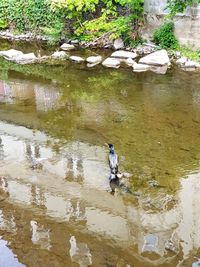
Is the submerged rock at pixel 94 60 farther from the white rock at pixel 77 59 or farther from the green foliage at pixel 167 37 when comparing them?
the green foliage at pixel 167 37

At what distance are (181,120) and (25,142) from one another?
432cm

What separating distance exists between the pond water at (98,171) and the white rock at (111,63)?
1.38m

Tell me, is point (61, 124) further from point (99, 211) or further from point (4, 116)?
point (99, 211)

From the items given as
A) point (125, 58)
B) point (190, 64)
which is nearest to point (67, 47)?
point (125, 58)

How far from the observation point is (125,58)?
17391 mm

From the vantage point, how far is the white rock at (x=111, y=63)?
16.8 metres

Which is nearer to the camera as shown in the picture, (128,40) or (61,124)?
(61,124)

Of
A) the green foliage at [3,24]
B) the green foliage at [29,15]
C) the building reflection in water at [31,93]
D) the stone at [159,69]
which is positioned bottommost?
the building reflection in water at [31,93]

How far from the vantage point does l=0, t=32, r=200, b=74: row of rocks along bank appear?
1627cm

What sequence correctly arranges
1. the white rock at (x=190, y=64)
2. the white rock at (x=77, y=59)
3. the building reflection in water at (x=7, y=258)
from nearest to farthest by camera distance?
the building reflection in water at (x=7, y=258) → the white rock at (x=190, y=64) → the white rock at (x=77, y=59)

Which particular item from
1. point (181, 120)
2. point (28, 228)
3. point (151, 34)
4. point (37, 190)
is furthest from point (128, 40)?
point (28, 228)

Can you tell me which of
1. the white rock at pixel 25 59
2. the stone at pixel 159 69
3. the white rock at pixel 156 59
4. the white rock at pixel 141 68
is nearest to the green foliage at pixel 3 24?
the white rock at pixel 25 59

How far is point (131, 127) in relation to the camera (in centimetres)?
1172

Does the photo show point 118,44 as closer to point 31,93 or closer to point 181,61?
point 181,61
